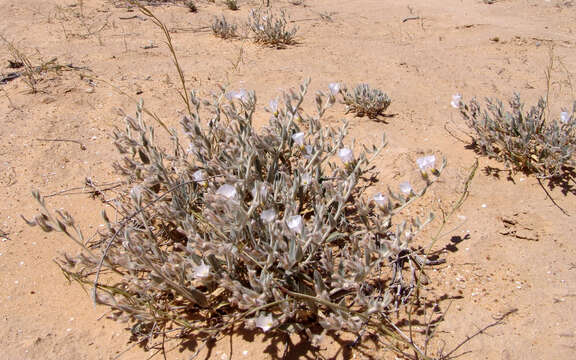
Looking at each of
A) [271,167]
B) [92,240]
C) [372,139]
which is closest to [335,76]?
[372,139]

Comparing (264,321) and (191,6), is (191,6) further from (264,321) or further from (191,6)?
(264,321)

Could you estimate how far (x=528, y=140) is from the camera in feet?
8.33

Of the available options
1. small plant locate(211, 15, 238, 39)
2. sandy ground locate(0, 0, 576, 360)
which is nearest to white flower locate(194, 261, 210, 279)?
sandy ground locate(0, 0, 576, 360)

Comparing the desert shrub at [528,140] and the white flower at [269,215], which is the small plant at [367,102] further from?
the white flower at [269,215]

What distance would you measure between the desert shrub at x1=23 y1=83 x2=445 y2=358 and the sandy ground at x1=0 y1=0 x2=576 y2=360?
0.52ft

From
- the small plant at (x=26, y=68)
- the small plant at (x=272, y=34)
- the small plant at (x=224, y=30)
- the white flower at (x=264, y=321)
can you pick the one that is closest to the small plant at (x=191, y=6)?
the small plant at (x=224, y=30)

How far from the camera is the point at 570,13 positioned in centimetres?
557

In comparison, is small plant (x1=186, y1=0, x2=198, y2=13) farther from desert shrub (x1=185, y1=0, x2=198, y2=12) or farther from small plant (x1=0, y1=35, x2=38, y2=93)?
small plant (x1=0, y1=35, x2=38, y2=93)

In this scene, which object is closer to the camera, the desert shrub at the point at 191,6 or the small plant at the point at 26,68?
the small plant at the point at 26,68

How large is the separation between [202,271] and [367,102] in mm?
2089

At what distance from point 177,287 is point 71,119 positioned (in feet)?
7.39

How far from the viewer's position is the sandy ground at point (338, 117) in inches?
70.4

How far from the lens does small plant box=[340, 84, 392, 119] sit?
319 centimetres

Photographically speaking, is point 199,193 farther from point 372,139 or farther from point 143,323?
point 372,139
